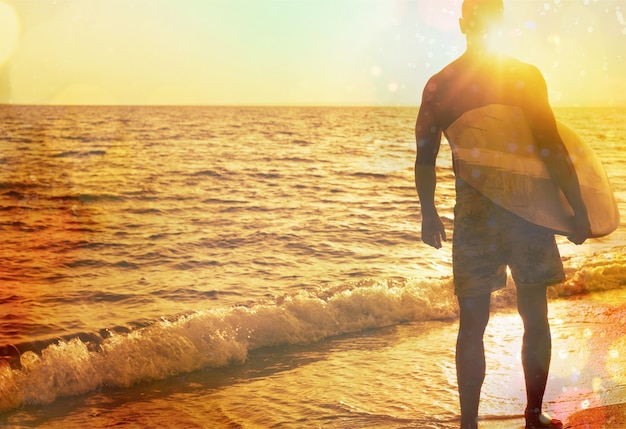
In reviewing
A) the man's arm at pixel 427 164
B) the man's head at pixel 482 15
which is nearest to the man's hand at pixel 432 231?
the man's arm at pixel 427 164

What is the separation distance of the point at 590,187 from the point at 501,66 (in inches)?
32.5

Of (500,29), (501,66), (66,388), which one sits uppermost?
(500,29)

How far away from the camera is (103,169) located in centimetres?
2827

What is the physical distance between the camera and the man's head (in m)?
2.92

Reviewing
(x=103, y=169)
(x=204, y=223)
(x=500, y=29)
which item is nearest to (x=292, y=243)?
(x=204, y=223)

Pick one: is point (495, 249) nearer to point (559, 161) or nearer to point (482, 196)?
point (482, 196)

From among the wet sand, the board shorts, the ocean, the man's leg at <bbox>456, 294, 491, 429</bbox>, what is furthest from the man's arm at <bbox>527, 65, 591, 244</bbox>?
the ocean

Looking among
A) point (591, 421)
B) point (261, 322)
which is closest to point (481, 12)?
point (591, 421)

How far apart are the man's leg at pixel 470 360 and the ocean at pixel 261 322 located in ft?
2.44

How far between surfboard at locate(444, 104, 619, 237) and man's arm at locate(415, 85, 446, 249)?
9cm

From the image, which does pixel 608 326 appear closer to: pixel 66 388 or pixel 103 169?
pixel 66 388

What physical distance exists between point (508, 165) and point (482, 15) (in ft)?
2.38

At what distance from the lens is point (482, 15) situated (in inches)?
115

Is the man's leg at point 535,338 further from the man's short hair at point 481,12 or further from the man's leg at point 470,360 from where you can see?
the man's short hair at point 481,12
